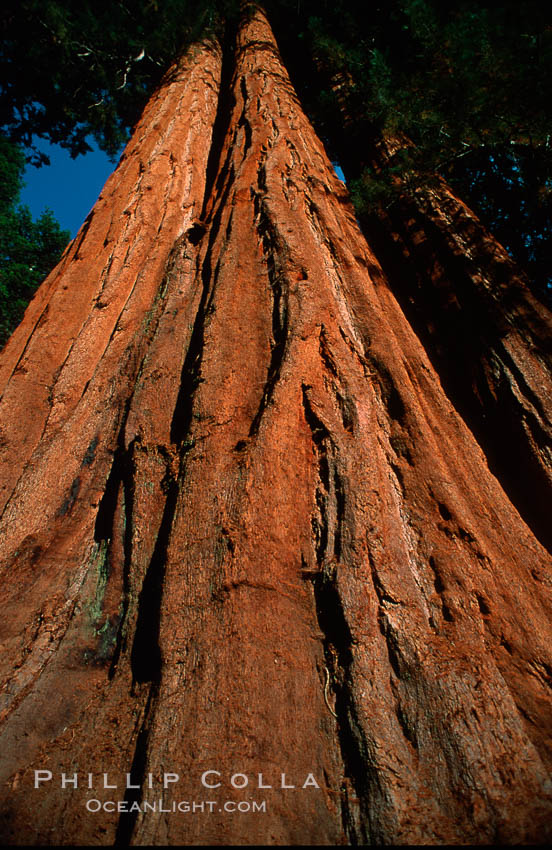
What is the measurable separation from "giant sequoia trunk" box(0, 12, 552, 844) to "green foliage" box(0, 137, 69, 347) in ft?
28.3

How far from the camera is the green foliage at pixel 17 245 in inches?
374

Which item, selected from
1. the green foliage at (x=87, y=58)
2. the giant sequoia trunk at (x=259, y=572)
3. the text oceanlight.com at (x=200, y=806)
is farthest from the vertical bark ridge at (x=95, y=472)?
the green foliage at (x=87, y=58)

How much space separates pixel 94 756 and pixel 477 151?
4.27m

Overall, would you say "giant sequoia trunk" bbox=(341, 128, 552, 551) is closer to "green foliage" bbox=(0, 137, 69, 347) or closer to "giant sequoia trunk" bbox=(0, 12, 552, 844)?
"giant sequoia trunk" bbox=(0, 12, 552, 844)

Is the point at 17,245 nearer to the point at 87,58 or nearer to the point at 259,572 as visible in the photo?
the point at 87,58

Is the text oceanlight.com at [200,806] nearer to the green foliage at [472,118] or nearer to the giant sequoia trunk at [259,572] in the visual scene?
the giant sequoia trunk at [259,572]

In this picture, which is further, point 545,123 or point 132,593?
point 545,123

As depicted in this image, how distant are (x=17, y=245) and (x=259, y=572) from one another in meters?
12.5

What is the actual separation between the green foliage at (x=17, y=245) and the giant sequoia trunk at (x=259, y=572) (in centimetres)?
864

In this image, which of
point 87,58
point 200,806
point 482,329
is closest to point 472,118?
point 482,329

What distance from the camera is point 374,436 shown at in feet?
5.53

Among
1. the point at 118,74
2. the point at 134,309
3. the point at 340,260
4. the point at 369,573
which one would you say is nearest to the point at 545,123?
the point at 340,260

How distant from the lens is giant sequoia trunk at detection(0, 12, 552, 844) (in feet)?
3.34

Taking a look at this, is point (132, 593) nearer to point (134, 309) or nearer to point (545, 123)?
point (134, 309)
